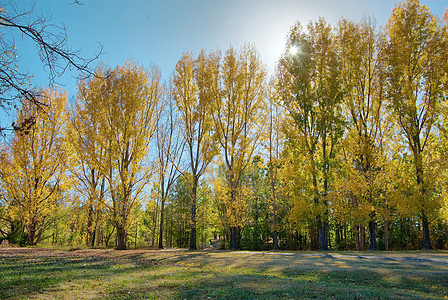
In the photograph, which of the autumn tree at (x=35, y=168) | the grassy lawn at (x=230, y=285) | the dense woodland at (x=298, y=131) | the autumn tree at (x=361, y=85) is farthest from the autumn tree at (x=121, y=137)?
the autumn tree at (x=361, y=85)

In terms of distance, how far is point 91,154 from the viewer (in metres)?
18.2

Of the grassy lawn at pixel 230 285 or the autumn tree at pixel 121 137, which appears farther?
the autumn tree at pixel 121 137

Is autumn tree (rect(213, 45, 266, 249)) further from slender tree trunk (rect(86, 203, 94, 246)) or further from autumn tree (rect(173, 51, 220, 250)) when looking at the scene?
slender tree trunk (rect(86, 203, 94, 246))

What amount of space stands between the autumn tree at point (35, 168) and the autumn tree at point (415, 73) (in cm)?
2460

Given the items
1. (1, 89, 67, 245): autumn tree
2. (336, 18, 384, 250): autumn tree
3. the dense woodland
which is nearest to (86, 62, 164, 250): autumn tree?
the dense woodland

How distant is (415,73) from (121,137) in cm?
2090

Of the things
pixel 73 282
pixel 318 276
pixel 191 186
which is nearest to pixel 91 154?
pixel 191 186

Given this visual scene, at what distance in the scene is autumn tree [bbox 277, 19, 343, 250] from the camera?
17359 mm

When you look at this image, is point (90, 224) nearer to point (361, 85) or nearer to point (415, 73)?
point (361, 85)

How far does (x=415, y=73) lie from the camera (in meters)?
17.8

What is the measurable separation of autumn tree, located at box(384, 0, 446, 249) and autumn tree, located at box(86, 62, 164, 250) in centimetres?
1774

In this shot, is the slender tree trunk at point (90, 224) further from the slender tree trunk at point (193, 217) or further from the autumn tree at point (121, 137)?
the slender tree trunk at point (193, 217)

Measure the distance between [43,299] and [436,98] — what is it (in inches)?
849

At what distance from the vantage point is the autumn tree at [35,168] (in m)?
21.0
